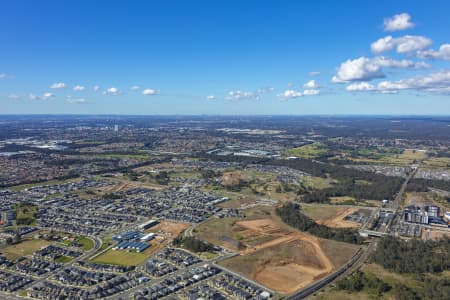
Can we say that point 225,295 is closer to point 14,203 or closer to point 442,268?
point 442,268

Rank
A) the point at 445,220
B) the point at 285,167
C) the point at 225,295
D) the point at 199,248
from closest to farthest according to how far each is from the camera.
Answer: the point at 225,295, the point at 199,248, the point at 445,220, the point at 285,167

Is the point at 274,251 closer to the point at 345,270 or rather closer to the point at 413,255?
the point at 345,270

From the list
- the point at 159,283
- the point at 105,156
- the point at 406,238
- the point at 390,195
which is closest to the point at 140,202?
the point at 159,283

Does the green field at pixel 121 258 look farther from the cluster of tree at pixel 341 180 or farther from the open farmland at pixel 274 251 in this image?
the cluster of tree at pixel 341 180

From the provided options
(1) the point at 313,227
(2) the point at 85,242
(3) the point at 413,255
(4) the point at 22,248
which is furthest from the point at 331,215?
Result: (4) the point at 22,248

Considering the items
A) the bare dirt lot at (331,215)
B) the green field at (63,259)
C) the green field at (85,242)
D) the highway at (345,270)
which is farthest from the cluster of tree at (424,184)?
the green field at (63,259)

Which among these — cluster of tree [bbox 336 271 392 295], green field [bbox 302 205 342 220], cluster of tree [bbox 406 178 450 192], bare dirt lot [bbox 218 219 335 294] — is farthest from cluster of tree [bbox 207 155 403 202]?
cluster of tree [bbox 336 271 392 295]
